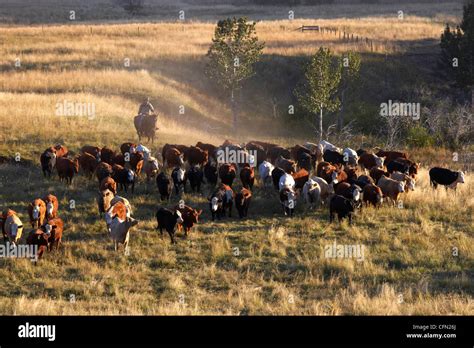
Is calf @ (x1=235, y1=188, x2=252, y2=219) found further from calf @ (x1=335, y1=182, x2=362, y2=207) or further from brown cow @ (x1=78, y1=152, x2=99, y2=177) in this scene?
brown cow @ (x1=78, y1=152, x2=99, y2=177)

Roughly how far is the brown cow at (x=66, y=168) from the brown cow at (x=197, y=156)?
4.60 meters

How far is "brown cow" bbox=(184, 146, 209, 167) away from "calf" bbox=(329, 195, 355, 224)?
21.5ft

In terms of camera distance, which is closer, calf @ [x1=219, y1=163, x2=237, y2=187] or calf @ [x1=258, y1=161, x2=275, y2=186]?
calf @ [x1=219, y1=163, x2=237, y2=187]

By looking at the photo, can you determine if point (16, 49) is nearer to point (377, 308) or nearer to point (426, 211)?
point (426, 211)

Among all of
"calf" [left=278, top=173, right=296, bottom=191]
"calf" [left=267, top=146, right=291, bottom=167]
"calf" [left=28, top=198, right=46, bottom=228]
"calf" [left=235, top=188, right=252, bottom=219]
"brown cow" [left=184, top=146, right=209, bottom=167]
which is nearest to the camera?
"calf" [left=28, top=198, right=46, bottom=228]

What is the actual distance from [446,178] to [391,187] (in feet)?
12.2

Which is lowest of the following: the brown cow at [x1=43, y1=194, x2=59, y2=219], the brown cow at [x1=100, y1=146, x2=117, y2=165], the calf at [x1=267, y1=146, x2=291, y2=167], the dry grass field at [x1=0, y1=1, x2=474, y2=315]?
the dry grass field at [x1=0, y1=1, x2=474, y2=315]

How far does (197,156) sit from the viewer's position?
24.7 meters

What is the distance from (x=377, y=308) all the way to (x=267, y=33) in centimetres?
5102

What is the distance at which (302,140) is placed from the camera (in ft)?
130

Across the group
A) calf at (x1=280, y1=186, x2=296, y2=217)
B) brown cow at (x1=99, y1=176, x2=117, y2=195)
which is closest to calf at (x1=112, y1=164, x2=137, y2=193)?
brown cow at (x1=99, y1=176, x2=117, y2=195)

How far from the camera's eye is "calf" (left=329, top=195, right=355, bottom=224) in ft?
65.3

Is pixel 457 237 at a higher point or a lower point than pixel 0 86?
lower
